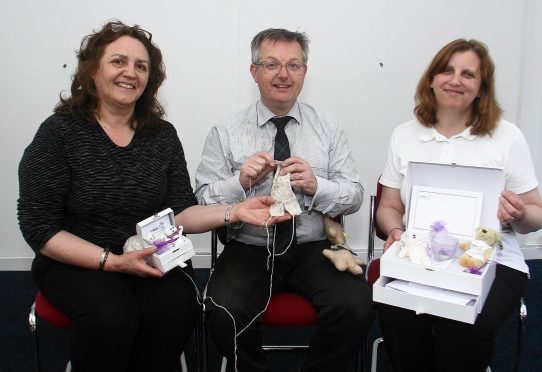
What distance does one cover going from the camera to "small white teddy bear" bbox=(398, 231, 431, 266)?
1459 millimetres

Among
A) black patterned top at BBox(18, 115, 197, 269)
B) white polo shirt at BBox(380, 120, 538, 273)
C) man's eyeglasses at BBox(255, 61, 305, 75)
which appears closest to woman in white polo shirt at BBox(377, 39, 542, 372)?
white polo shirt at BBox(380, 120, 538, 273)

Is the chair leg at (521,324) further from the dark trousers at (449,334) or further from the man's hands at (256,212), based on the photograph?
the man's hands at (256,212)

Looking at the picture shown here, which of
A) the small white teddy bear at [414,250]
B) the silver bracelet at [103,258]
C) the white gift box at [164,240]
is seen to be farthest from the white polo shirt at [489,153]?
the silver bracelet at [103,258]

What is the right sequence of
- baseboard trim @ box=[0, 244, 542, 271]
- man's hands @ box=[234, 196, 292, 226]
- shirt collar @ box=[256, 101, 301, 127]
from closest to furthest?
man's hands @ box=[234, 196, 292, 226] → shirt collar @ box=[256, 101, 301, 127] → baseboard trim @ box=[0, 244, 542, 271]

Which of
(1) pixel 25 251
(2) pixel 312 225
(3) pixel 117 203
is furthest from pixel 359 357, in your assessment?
(1) pixel 25 251

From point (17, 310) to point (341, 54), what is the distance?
2.29m

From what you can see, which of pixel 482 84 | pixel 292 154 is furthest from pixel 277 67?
pixel 482 84

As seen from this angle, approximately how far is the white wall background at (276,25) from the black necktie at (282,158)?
34.6 inches

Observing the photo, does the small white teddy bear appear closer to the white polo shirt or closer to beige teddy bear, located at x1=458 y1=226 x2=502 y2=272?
beige teddy bear, located at x1=458 y1=226 x2=502 y2=272

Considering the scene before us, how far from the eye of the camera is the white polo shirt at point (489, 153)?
169 cm

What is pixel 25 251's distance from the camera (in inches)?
A: 118

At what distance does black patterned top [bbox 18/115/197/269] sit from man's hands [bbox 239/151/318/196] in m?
0.33

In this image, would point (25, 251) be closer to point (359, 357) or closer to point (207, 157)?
point (207, 157)

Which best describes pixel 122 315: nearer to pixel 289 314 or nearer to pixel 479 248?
pixel 289 314
